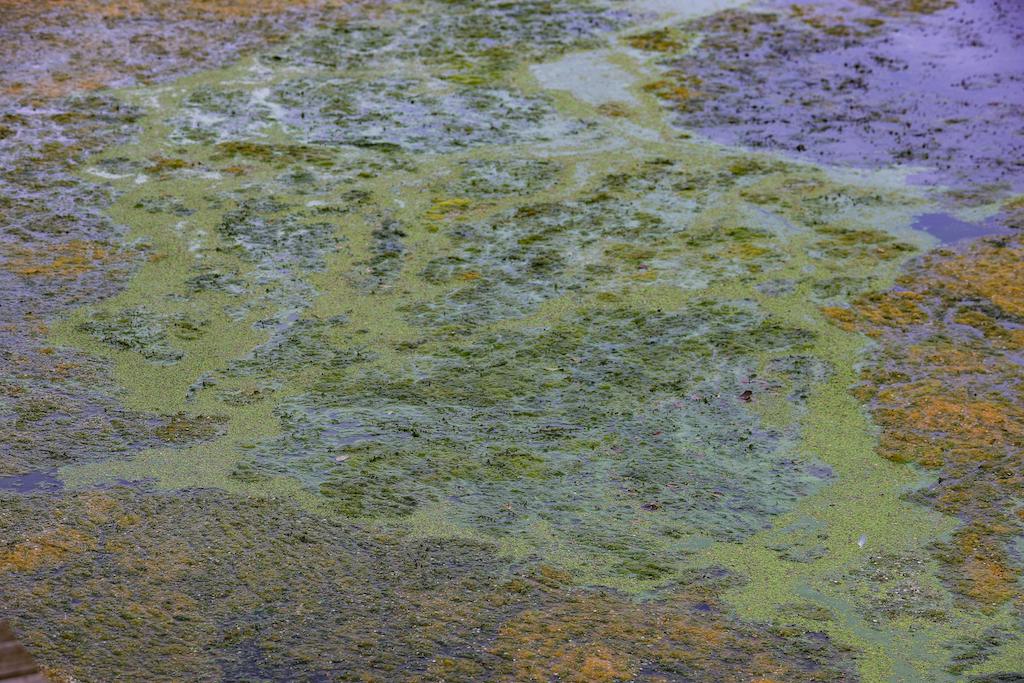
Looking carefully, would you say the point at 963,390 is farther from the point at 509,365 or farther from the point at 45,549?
the point at 45,549

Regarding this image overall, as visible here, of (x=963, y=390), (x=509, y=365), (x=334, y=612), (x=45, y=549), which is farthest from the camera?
(x=509, y=365)

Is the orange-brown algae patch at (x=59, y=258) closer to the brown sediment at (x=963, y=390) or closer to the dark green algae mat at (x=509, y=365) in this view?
the dark green algae mat at (x=509, y=365)

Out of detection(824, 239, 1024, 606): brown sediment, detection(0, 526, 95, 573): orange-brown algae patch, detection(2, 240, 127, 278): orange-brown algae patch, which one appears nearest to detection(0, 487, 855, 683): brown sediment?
detection(0, 526, 95, 573): orange-brown algae patch

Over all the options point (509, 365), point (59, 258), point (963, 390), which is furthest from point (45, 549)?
point (963, 390)

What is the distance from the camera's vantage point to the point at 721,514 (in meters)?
2.47

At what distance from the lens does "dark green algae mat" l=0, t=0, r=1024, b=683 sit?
2.11m

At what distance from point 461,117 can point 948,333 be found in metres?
2.22

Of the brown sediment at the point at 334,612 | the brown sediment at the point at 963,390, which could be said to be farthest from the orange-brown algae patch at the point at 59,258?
the brown sediment at the point at 963,390

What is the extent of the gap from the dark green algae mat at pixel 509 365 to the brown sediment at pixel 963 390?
10 mm

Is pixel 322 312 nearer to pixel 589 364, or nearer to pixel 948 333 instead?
pixel 589 364

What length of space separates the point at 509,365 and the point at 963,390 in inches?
43.4

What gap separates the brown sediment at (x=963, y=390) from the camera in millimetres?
2365

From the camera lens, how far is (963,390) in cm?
289

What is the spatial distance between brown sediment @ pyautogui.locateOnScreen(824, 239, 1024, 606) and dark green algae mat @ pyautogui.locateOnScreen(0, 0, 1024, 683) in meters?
0.01
